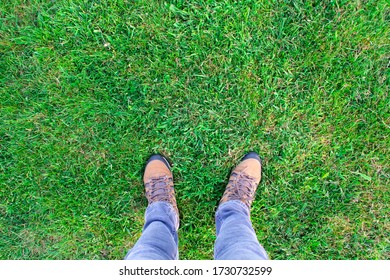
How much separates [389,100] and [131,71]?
5.87 ft

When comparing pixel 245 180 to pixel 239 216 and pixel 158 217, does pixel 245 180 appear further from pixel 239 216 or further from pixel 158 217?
pixel 158 217

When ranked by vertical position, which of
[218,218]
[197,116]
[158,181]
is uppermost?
[197,116]

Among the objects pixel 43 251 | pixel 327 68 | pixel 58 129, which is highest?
pixel 327 68

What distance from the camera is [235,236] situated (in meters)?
1.73

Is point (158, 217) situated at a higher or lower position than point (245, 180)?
lower

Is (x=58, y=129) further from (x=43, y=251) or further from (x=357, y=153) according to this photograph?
(x=357, y=153)

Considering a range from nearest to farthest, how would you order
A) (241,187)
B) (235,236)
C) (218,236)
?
1. (235,236)
2. (218,236)
3. (241,187)

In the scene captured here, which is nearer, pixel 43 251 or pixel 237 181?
pixel 237 181

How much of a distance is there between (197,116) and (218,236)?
81cm

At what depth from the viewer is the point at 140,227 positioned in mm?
2227

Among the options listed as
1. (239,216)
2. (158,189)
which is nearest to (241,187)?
(239,216)

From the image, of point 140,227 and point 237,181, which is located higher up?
point 237,181

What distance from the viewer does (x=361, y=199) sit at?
7.14ft

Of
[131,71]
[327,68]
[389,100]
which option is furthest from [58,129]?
[389,100]
